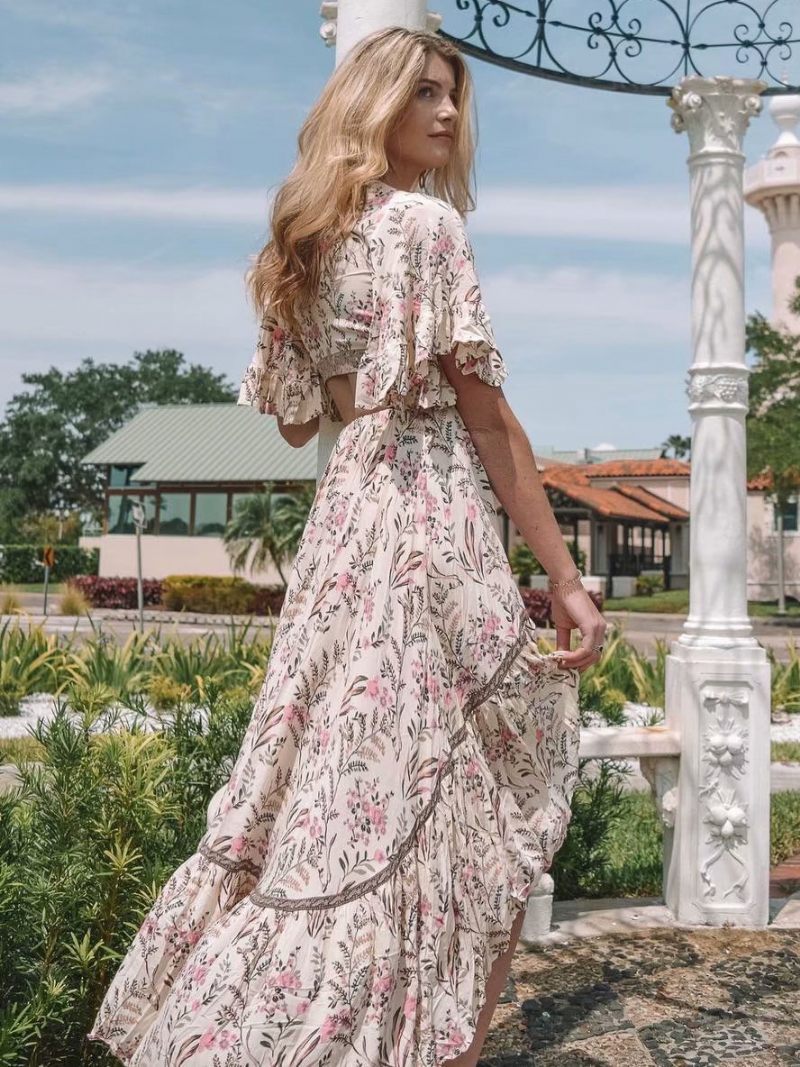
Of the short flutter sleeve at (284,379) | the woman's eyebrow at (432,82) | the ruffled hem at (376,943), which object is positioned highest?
the woman's eyebrow at (432,82)

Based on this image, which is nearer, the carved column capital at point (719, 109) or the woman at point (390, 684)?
the woman at point (390, 684)

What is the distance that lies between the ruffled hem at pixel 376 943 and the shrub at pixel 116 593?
28.3 m

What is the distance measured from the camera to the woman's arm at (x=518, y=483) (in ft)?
6.50

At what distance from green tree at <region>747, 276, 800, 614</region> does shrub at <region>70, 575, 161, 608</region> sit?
15.8 m

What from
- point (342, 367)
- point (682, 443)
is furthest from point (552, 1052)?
point (682, 443)

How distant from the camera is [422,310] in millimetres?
1919

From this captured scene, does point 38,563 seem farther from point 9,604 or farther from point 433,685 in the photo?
point 433,685

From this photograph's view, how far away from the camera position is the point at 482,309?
1934 millimetres

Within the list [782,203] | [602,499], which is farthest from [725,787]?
[782,203]

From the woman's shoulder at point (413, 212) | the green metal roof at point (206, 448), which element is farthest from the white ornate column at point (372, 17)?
the green metal roof at point (206, 448)

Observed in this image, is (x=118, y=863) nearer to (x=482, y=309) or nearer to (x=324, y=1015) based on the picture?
(x=324, y=1015)

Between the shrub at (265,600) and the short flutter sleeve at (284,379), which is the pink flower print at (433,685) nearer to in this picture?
the short flutter sleeve at (284,379)

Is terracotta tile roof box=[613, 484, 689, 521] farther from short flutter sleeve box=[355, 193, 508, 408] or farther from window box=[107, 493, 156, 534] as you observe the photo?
short flutter sleeve box=[355, 193, 508, 408]

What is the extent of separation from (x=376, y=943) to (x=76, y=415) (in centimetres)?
6989
